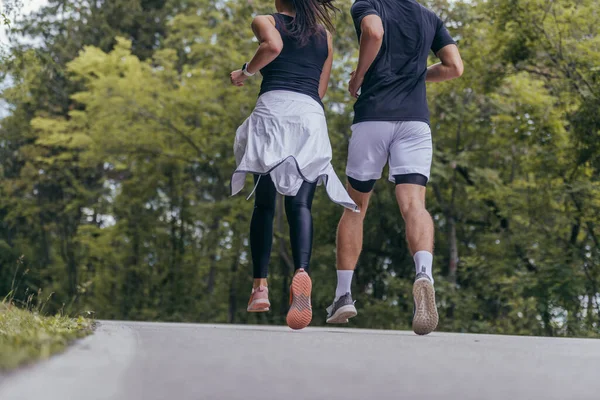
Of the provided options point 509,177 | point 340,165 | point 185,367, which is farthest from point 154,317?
point 185,367

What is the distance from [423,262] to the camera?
5.39 meters

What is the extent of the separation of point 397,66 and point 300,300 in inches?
60.4

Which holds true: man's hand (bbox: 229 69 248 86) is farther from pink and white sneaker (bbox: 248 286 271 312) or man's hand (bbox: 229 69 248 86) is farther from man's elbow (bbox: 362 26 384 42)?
pink and white sneaker (bbox: 248 286 271 312)

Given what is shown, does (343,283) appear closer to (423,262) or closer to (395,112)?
(423,262)

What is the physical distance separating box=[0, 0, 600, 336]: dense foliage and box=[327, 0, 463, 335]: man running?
483 centimetres

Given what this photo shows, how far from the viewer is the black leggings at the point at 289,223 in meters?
5.73

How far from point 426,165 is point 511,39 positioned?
32.9ft

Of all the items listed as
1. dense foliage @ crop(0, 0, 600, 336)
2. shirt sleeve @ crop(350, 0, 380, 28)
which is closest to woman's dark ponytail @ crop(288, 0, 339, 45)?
shirt sleeve @ crop(350, 0, 380, 28)

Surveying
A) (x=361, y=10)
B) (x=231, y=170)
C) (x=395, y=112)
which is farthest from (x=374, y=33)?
(x=231, y=170)

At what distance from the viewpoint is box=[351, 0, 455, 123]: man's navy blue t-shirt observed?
18.7 ft

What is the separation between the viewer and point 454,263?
67.6 ft

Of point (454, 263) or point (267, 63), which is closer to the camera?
point (267, 63)

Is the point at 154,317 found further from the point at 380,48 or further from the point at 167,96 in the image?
the point at 380,48

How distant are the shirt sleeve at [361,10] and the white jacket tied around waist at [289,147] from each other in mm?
554
